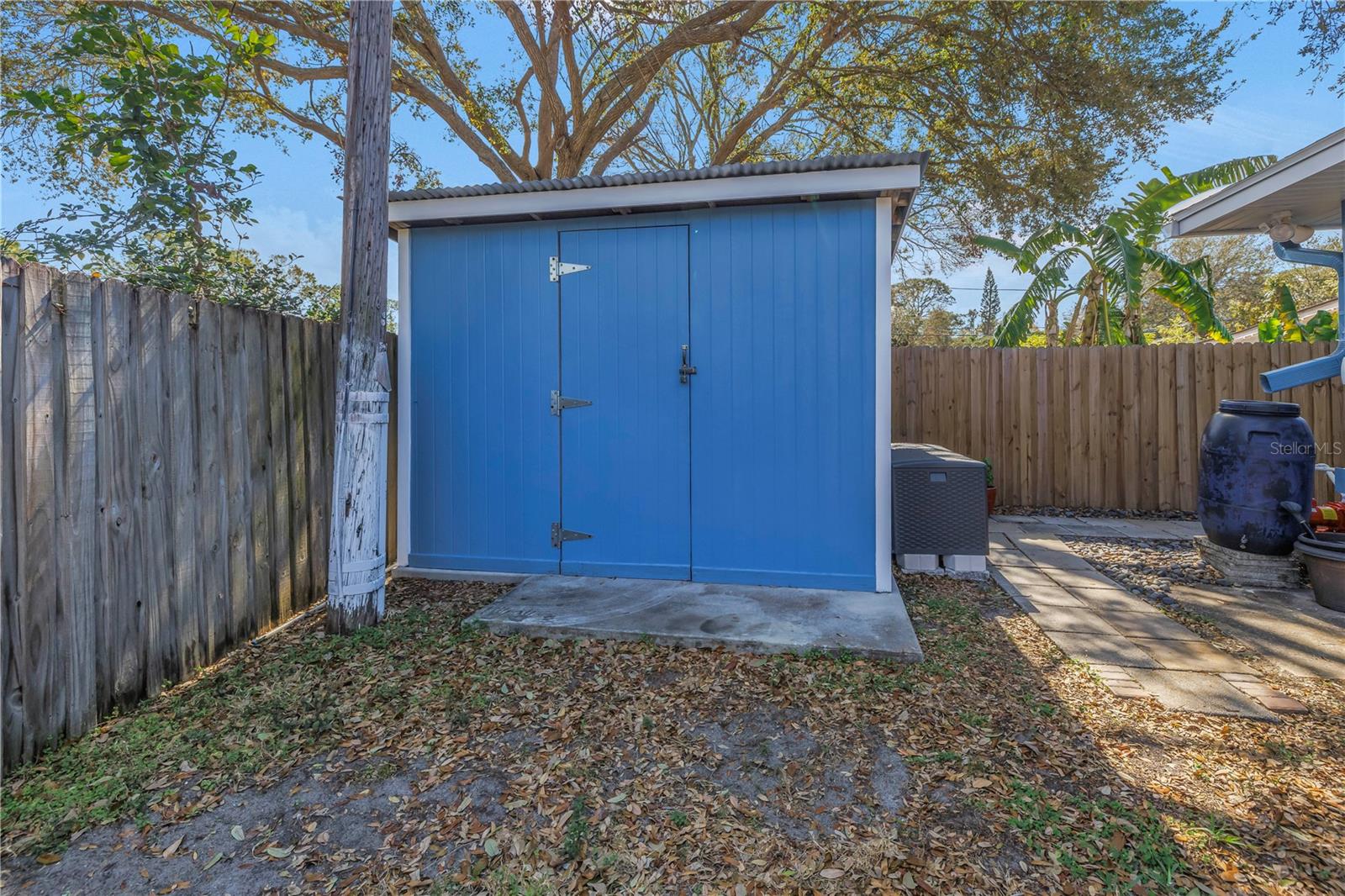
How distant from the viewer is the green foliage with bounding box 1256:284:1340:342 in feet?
22.8

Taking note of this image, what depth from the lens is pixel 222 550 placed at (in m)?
2.86

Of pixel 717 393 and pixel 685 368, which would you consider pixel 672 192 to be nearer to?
pixel 685 368

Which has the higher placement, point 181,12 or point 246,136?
point 181,12

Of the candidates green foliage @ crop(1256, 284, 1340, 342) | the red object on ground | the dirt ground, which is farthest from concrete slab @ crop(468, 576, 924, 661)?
green foliage @ crop(1256, 284, 1340, 342)

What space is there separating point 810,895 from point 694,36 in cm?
705

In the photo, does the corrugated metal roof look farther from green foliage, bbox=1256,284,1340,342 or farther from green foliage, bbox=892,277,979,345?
green foliage, bbox=892,277,979,345

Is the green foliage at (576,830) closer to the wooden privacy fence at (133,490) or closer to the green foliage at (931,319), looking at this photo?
the wooden privacy fence at (133,490)

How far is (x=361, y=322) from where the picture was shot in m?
3.08

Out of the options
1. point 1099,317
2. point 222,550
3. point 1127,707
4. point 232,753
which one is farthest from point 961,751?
point 1099,317

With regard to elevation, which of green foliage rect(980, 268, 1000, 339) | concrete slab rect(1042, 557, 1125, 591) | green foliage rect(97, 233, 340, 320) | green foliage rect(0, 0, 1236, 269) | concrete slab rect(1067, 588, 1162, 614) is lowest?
concrete slab rect(1067, 588, 1162, 614)

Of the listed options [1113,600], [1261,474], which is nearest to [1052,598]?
[1113,600]

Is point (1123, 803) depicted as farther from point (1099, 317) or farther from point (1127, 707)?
point (1099, 317)

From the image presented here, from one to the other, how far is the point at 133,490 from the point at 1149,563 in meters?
6.24

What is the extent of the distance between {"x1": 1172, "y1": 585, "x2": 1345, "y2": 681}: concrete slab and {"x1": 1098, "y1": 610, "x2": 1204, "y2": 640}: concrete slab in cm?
23
